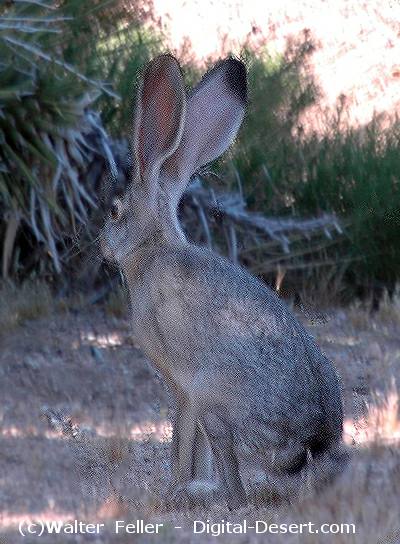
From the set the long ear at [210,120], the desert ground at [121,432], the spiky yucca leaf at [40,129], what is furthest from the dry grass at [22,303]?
the long ear at [210,120]

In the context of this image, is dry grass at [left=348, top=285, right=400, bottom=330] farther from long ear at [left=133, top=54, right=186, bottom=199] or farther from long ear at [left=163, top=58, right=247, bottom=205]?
long ear at [left=133, top=54, right=186, bottom=199]

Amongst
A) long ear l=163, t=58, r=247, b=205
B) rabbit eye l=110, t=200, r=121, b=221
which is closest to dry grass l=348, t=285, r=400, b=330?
long ear l=163, t=58, r=247, b=205

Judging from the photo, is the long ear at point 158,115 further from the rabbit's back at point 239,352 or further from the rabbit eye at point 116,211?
the rabbit's back at point 239,352

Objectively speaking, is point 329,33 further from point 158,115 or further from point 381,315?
point 158,115

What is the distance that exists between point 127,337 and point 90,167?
1.18 meters

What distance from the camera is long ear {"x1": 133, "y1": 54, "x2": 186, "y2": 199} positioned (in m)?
4.01

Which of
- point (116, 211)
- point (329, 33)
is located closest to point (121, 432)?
point (116, 211)

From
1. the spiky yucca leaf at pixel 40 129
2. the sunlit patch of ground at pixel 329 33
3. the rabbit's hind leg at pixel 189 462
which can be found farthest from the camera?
the sunlit patch of ground at pixel 329 33

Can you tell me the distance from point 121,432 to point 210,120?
163cm

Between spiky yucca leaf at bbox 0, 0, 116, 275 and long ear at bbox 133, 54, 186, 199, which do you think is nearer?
long ear at bbox 133, 54, 186, 199

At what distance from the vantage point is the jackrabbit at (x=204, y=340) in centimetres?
383

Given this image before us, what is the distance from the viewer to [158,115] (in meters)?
4.03

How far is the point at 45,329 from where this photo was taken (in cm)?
711

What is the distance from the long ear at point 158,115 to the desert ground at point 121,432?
118cm
